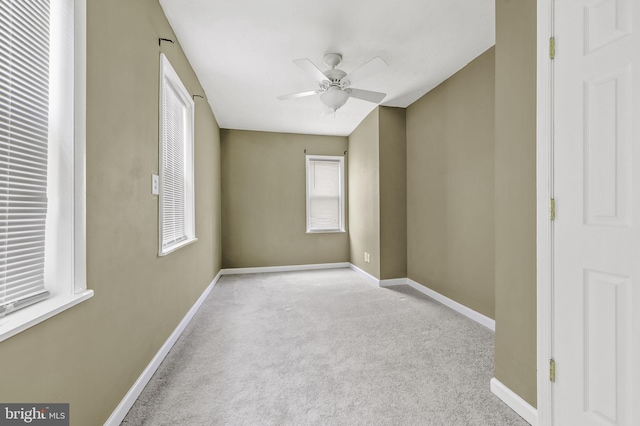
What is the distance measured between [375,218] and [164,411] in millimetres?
3440

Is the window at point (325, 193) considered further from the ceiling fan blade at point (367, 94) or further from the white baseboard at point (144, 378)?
the white baseboard at point (144, 378)

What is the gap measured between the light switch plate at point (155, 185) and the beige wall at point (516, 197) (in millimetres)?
2350

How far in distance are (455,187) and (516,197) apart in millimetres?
1664

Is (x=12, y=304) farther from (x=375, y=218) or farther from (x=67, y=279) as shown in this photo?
(x=375, y=218)

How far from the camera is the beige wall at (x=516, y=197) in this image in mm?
1510

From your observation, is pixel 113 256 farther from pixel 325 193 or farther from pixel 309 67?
pixel 325 193

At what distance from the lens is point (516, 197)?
5.30 feet

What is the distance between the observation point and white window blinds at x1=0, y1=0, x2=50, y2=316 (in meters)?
0.92

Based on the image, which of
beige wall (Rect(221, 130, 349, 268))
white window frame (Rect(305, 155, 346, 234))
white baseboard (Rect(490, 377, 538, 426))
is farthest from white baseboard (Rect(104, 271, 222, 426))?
white window frame (Rect(305, 155, 346, 234))

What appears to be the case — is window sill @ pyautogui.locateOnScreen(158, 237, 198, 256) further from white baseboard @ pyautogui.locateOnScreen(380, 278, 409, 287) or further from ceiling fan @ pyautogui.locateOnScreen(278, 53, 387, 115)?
white baseboard @ pyautogui.locateOnScreen(380, 278, 409, 287)

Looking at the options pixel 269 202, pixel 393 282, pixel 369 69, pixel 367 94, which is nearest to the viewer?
pixel 369 69


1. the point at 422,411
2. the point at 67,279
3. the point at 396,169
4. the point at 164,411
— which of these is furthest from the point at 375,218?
the point at 67,279
